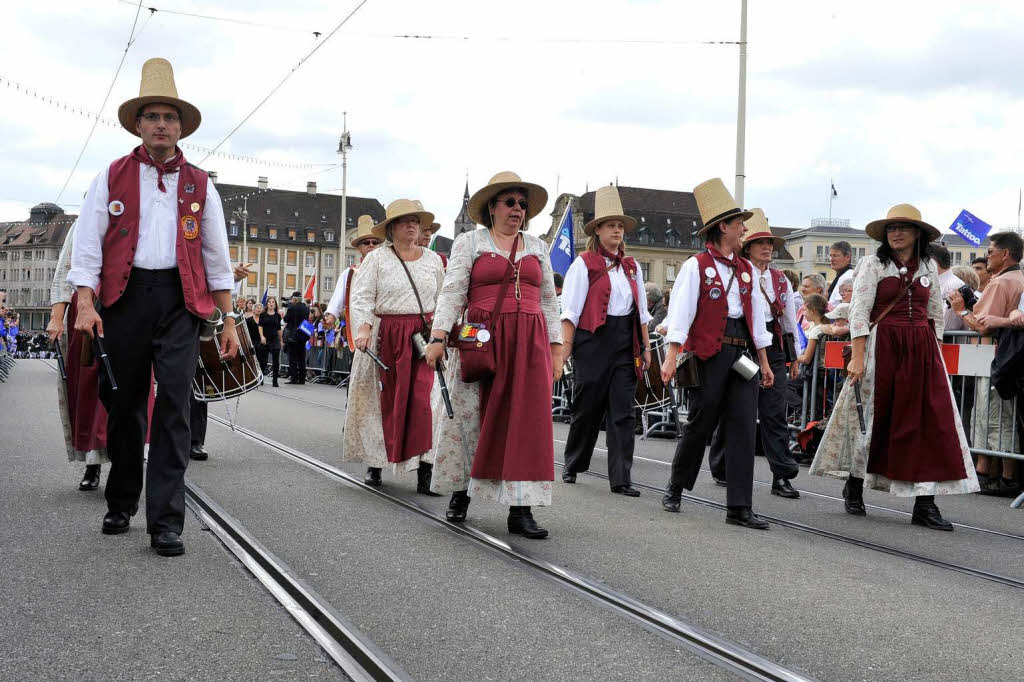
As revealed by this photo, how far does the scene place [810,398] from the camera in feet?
39.7

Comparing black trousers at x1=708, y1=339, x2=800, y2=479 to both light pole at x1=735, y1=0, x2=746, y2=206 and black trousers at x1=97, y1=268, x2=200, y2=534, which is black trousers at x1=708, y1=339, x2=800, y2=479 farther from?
light pole at x1=735, y1=0, x2=746, y2=206

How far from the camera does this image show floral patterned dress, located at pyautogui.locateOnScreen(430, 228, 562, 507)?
650 centimetres

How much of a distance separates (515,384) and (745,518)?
1.75 metres

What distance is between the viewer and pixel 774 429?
922 centimetres

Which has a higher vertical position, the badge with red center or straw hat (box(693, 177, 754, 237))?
straw hat (box(693, 177, 754, 237))

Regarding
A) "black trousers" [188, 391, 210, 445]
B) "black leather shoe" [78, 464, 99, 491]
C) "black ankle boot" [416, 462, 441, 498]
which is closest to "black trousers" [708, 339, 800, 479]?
"black ankle boot" [416, 462, 441, 498]

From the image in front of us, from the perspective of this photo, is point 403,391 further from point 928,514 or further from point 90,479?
point 928,514

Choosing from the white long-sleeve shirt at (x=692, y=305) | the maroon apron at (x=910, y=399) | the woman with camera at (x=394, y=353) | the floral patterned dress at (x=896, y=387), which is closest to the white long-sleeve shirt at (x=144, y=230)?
the woman with camera at (x=394, y=353)

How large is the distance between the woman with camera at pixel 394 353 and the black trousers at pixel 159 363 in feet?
8.53

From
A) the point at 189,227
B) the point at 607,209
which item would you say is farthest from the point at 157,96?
the point at 607,209

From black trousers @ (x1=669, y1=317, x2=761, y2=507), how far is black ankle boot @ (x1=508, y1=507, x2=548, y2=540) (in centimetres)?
143

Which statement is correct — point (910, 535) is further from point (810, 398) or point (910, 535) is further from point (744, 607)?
point (810, 398)

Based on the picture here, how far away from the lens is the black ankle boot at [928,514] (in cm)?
722

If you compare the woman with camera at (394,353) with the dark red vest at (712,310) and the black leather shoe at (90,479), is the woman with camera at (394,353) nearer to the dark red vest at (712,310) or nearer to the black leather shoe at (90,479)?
the black leather shoe at (90,479)
